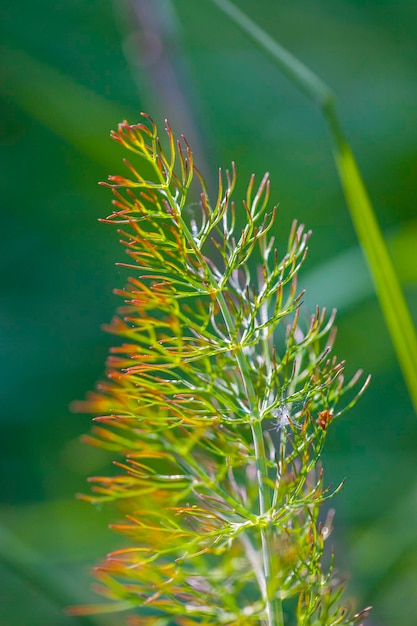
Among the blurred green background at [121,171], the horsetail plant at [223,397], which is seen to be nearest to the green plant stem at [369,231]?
the horsetail plant at [223,397]

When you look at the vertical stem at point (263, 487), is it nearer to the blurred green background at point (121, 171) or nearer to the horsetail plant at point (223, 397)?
the horsetail plant at point (223, 397)

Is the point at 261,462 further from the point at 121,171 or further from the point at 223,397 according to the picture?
the point at 121,171

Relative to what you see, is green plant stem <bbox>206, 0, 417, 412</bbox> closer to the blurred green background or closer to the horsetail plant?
the horsetail plant

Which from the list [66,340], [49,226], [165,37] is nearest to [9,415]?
[66,340]

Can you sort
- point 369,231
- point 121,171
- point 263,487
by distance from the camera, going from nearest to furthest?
point 263,487 < point 369,231 < point 121,171

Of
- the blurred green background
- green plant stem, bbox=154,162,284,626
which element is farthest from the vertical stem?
the blurred green background

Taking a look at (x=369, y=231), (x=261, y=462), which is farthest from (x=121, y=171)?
(x=261, y=462)
